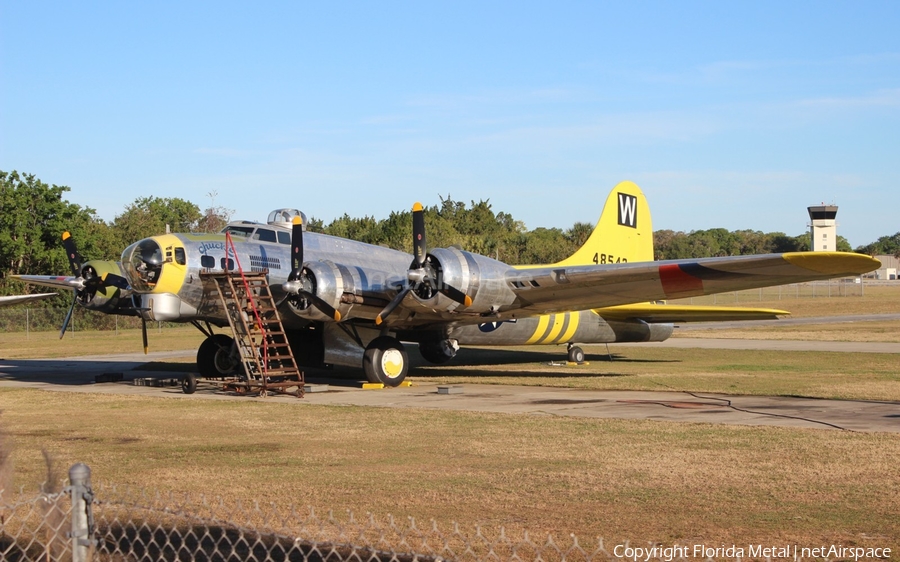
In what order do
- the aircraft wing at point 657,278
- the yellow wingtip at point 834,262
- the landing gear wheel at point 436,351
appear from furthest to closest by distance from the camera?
the landing gear wheel at point 436,351, the aircraft wing at point 657,278, the yellow wingtip at point 834,262

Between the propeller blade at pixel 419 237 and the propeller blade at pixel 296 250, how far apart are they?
2.43 m

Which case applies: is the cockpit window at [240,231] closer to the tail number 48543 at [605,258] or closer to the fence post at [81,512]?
the tail number 48543 at [605,258]

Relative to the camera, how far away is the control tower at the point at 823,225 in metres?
118

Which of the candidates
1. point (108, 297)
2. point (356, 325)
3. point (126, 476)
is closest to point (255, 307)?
point (356, 325)

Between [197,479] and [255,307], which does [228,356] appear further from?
[197,479]

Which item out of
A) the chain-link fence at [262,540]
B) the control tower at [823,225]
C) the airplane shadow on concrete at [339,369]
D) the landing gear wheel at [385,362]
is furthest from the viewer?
the control tower at [823,225]

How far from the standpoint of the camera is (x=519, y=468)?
406 inches

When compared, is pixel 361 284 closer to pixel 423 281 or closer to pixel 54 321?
pixel 423 281

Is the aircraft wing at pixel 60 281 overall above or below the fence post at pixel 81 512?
above

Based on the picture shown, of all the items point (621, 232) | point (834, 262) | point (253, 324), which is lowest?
point (253, 324)

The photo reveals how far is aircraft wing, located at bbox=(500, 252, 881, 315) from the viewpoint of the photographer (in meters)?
16.4

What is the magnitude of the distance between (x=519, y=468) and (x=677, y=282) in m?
9.77

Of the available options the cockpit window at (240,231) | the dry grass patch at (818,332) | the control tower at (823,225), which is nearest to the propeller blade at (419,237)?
the cockpit window at (240,231)

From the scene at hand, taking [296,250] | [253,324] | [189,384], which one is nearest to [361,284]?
[296,250]
